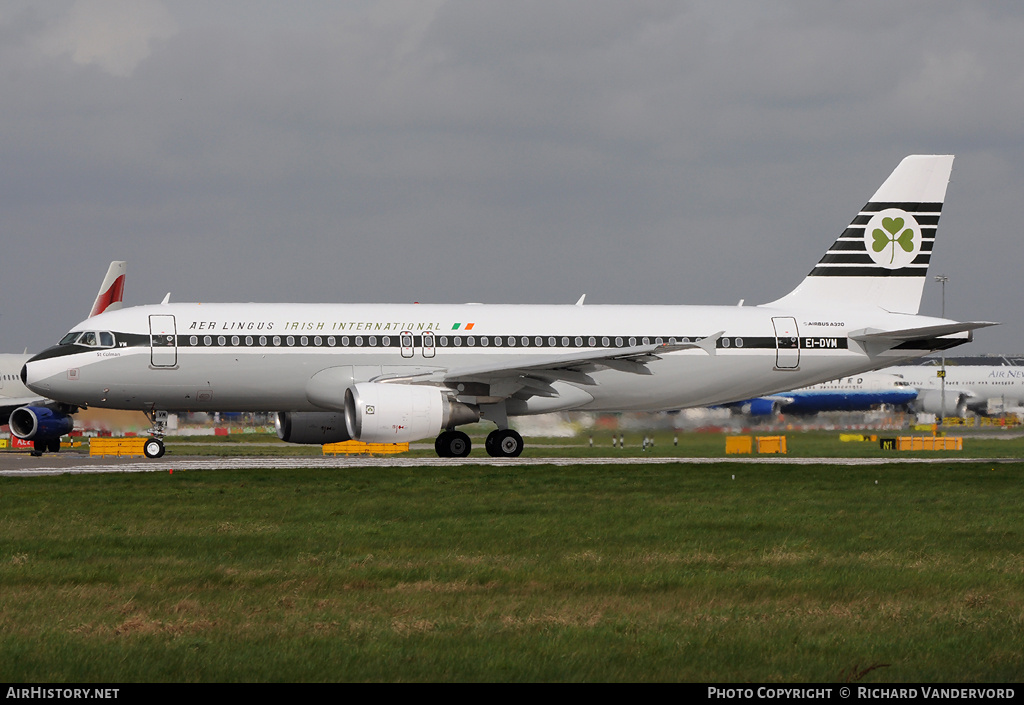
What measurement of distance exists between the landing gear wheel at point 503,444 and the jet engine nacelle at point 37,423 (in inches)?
595

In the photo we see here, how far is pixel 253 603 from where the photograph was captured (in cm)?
1021

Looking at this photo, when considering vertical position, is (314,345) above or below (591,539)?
above

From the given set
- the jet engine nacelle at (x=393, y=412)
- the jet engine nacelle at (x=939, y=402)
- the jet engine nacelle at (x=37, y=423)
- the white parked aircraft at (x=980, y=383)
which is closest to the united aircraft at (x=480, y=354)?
the jet engine nacelle at (x=393, y=412)

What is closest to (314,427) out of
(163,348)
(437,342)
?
(437,342)

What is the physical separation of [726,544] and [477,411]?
58.2 feet

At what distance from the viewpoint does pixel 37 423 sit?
1538 inches

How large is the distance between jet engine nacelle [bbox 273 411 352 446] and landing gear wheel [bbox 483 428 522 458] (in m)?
4.27

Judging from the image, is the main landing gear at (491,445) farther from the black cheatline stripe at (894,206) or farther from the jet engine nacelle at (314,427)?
the black cheatline stripe at (894,206)

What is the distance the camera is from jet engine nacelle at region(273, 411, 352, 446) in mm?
34375

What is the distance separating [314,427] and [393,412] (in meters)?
6.37

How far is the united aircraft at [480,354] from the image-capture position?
101 ft

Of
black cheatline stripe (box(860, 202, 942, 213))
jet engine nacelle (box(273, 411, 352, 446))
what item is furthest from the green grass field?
black cheatline stripe (box(860, 202, 942, 213))
